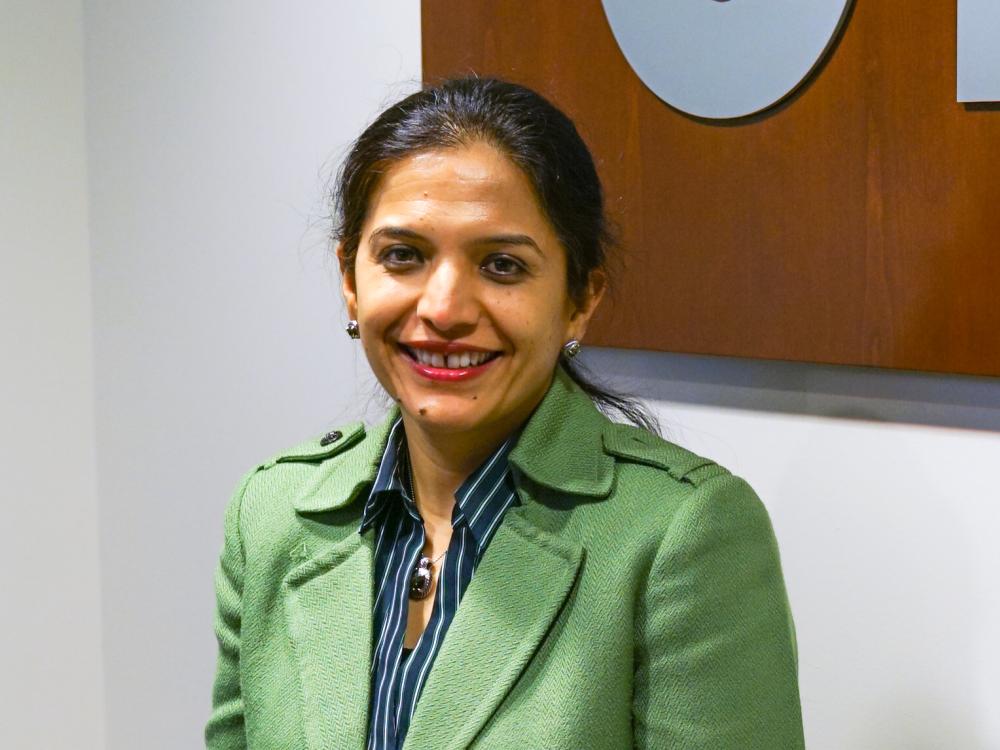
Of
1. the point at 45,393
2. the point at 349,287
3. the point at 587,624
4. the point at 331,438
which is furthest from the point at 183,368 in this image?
the point at 587,624

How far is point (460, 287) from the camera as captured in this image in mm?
1142

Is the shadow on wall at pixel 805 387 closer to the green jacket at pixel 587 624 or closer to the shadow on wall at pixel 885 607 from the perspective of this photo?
the shadow on wall at pixel 885 607

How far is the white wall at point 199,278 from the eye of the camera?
204 cm

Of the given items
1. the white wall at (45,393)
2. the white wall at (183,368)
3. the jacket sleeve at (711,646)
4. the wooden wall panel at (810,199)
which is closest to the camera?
the jacket sleeve at (711,646)

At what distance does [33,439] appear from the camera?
2.40 metres

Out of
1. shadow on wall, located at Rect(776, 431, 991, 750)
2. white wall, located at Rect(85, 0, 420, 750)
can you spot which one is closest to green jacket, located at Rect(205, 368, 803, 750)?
shadow on wall, located at Rect(776, 431, 991, 750)

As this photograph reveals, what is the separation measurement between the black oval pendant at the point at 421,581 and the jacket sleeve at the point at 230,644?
203mm

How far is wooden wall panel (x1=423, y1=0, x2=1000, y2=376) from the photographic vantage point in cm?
134

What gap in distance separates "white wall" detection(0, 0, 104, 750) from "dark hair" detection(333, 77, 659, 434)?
1274 mm

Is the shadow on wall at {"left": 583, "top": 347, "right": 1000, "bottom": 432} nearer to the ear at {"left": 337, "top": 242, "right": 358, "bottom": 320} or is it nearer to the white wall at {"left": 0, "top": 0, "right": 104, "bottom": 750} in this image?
the ear at {"left": 337, "top": 242, "right": 358, "bottom": 320}

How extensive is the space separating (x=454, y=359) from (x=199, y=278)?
1196mm

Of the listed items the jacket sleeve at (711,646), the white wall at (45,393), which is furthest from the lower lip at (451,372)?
the white wall at (45,393)

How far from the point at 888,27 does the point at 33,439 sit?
1636 mm

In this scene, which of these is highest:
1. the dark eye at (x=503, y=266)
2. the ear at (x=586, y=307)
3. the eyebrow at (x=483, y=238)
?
the eyebrow at (x=483, y=238)
